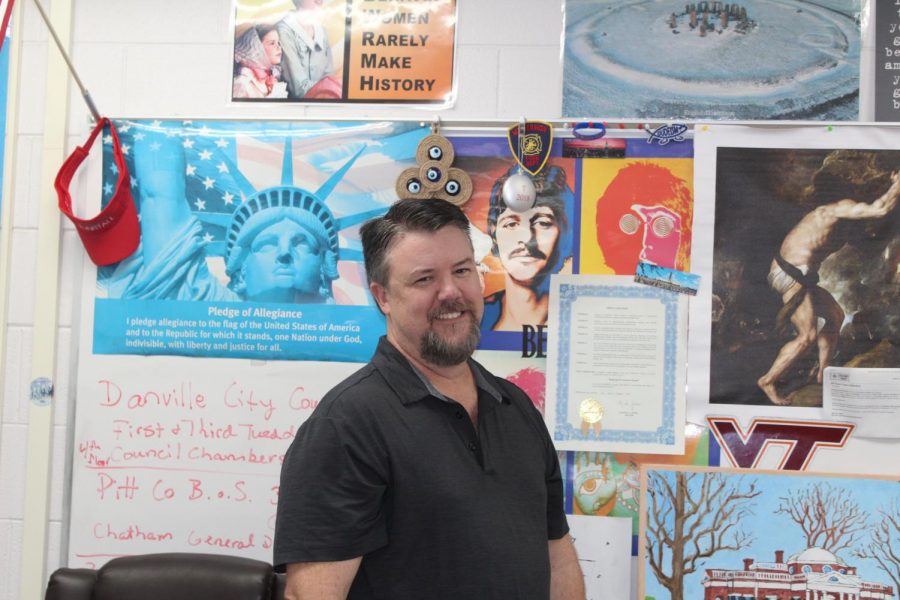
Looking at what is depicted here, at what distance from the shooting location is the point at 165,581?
1611 millimetres

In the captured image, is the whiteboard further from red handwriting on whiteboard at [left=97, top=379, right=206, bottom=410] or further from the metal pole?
the metal pole

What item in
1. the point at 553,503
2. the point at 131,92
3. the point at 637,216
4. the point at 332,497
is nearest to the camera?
the point at 332,497

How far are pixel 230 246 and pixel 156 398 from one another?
394 millimetres

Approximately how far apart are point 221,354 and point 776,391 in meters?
1.25

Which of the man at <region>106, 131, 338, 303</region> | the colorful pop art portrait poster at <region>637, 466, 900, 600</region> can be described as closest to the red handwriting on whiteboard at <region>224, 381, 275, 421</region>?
the man at <region>106, 131, 338, 303</region>

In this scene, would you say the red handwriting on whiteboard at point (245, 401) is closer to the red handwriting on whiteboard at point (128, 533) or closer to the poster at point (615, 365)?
the red handwriting on whiteboard at point (128, 533)

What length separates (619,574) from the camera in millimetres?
1858

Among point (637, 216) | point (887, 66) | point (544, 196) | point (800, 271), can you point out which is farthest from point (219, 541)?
point (887, 66)

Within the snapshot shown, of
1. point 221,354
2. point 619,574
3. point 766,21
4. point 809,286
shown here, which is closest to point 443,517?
point 619,574

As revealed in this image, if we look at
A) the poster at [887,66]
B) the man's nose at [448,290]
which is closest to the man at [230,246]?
the man's nose at [448,290]

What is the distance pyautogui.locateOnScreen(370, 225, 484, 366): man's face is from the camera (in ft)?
4.47

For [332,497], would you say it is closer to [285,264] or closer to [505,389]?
[505,389]

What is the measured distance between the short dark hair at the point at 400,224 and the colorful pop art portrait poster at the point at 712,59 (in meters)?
0.65

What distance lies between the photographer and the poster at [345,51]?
1969 millimetres
